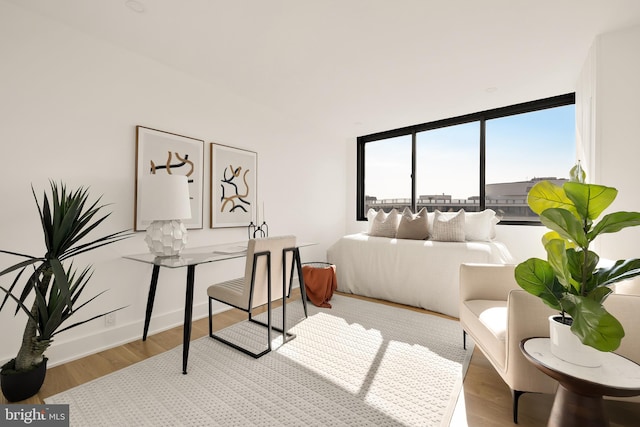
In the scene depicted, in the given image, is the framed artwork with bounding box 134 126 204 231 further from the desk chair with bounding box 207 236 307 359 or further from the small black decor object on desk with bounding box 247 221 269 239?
the desk chair with bounding box 207 236 307 359

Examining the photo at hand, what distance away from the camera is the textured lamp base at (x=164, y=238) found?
2205mm

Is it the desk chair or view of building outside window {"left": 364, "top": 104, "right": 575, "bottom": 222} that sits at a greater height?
view of building outside window {"left": 364, "top": 104, "right": 575, "bottom": 222}

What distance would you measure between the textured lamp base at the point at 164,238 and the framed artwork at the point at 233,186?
2.45 feet

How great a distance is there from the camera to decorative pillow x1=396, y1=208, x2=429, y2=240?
12.2 feet

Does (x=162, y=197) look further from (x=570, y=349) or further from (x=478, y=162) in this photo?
(x=478, y=162)

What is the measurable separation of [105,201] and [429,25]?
112 inches

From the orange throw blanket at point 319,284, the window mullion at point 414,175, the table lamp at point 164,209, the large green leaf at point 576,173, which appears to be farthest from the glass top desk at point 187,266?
the window mullion at point 414,175

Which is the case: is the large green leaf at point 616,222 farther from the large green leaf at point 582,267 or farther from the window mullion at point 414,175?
the window mullion at point 414,175

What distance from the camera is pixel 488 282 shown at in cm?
208

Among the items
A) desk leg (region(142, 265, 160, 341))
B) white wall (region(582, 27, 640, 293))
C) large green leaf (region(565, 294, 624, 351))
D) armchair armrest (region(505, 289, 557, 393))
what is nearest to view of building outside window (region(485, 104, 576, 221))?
white wall (region(582, 27, 640, 293))

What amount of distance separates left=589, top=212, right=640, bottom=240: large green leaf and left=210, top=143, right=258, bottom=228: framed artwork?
2925 millimetres

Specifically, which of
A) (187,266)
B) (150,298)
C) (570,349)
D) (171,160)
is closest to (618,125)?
(570,349)

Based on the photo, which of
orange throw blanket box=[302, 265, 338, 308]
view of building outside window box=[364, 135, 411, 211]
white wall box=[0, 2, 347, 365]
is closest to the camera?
white wall box=[0, 2, 347, 365]

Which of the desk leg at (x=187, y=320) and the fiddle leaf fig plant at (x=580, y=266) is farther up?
the fiddle leaf fig plant at (x=580, y=266)
